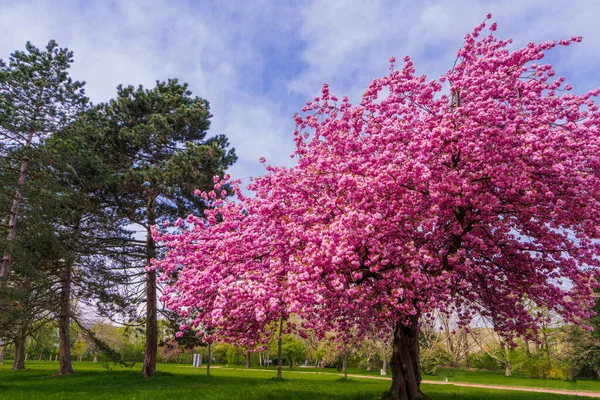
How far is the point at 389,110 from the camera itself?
13.8 metres

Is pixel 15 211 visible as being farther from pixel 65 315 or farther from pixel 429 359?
pixel 429 359

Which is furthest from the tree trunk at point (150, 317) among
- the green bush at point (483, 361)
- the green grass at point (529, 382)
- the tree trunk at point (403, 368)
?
the green bush at point (483, 361)

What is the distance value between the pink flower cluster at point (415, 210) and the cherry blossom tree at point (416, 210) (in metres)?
0.05

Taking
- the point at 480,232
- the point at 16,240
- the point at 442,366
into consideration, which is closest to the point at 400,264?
the point at 480,232

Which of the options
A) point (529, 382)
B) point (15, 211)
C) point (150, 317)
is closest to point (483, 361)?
point (529, 382)

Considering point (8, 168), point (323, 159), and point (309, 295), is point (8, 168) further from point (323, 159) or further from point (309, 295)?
point (309, 295)

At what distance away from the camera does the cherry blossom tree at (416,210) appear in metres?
10.4

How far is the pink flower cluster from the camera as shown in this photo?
34.2ft

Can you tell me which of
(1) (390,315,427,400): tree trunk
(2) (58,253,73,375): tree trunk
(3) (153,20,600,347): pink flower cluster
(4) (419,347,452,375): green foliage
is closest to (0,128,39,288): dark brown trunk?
(2) (58,253,73,375): tree trunk

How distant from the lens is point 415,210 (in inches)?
452

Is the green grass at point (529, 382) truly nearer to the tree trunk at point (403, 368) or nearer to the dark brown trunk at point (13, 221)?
the tree trunk at point (403, 368)

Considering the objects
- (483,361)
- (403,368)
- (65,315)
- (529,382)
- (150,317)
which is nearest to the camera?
(403,368)

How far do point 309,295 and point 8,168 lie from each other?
1949 centimetres

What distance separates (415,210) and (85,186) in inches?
765
